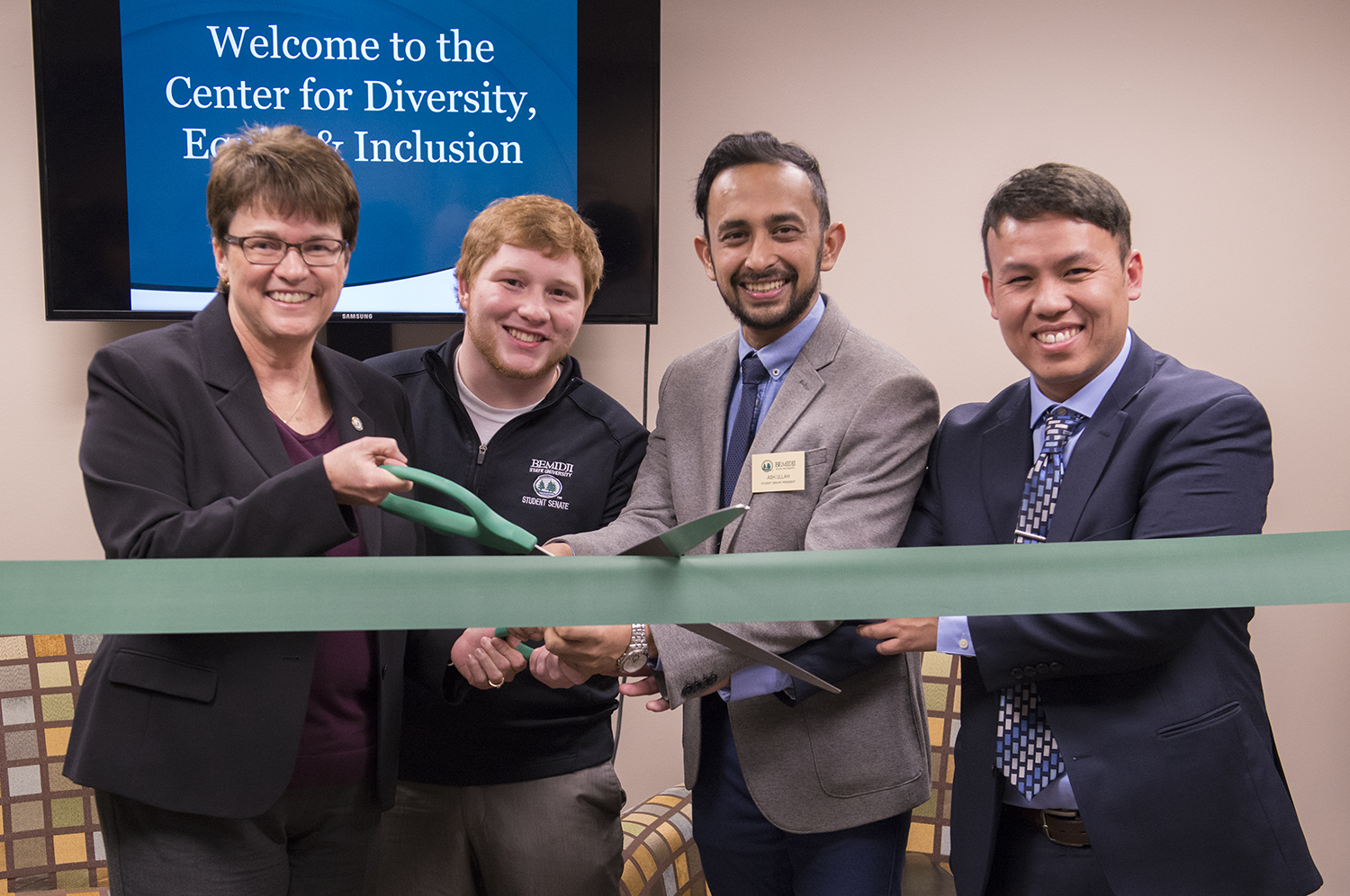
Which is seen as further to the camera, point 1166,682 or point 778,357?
point 778,357

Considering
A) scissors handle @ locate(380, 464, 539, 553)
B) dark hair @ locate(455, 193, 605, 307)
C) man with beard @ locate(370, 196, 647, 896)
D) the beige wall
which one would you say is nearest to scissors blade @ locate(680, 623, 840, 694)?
scissors handle @ locate(380, 464, 539, 553)

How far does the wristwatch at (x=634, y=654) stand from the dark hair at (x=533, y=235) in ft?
2.31

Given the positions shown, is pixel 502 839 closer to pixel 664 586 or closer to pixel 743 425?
pixel 743 425

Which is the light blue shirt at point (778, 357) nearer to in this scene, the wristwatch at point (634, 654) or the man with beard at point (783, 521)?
the man with beard at point (783, 521)

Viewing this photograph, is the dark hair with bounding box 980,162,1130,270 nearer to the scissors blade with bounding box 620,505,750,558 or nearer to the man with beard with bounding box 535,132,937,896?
the man with beard with bounding box 535,132,937,896

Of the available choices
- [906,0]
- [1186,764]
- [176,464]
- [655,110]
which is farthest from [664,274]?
[1186,764]

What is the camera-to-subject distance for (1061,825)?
4.40 ft

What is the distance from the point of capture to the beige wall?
9.57 feet

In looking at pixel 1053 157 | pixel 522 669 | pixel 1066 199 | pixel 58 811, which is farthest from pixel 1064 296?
pixel 58 811

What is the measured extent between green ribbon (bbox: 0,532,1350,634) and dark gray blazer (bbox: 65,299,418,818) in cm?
22

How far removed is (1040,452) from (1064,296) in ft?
0.75

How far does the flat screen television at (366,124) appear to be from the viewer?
2.62 meters

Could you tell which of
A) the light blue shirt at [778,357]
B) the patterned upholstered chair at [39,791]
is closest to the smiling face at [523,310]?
the light blue shirt at [778,357]

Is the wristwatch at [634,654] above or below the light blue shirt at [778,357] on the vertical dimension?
below
